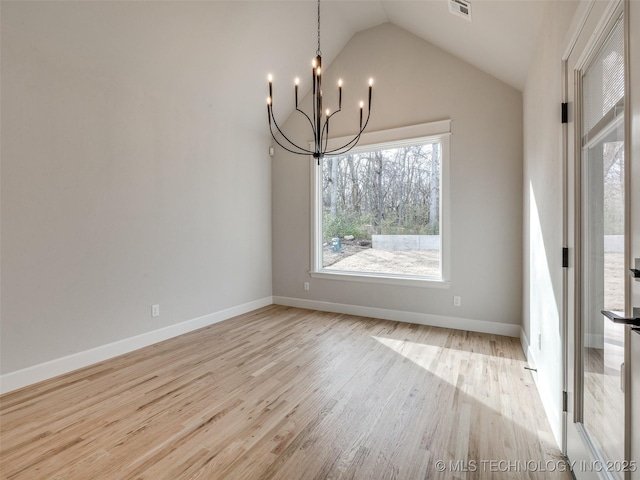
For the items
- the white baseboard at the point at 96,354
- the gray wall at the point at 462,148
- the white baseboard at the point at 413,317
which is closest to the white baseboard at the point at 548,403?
the white baseboard at the point at 413,317

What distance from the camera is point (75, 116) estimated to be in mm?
2865

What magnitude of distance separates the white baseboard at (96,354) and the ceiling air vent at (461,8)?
4.22 m

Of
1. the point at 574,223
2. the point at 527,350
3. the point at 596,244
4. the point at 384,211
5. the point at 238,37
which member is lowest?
the point at 527,350

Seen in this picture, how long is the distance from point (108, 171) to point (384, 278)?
343 cm

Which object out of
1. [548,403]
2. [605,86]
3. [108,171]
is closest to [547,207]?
[605,86]

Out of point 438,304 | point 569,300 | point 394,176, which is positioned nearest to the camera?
point 569,300

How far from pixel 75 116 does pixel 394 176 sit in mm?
3611

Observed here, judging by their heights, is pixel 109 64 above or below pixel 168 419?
above

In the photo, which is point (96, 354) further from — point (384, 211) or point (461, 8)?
point (461, 8)

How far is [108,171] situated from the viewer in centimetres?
312

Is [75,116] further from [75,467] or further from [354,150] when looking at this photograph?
[354,150]

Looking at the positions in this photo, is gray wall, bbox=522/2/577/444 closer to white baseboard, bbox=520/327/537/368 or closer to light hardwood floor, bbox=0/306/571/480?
white baseboard, bbox=520/327/537/368

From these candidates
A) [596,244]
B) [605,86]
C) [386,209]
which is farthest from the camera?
[386,209]

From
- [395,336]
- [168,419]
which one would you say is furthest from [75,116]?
[395,336]
